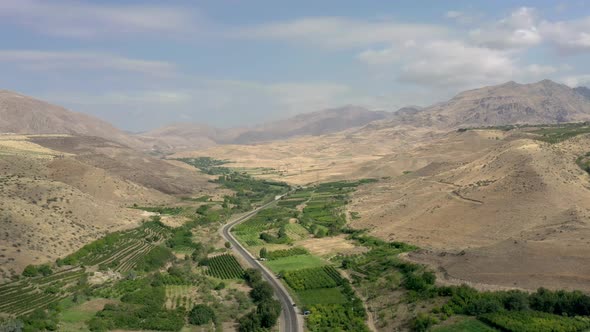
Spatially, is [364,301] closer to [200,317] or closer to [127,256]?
[200,317]

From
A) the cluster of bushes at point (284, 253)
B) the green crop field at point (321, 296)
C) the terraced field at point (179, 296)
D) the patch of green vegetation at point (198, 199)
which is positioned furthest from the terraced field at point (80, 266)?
the patch of green vegetation at point (198, 199)

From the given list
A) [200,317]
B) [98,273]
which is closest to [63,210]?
[98,273]

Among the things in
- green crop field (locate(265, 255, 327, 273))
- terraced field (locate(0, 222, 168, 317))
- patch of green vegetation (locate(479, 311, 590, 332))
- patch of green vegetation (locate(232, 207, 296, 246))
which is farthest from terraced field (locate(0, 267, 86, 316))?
patch of green vegetation (locate(479, 311, 590, 332))

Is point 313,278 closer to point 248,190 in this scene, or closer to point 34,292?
point 34,292

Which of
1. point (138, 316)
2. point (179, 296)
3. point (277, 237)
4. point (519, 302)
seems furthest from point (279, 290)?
point (277, 237)

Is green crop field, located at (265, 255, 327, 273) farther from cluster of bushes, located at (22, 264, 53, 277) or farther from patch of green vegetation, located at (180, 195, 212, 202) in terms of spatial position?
patch of green vegetation, located at (180, 195, 212, 202)

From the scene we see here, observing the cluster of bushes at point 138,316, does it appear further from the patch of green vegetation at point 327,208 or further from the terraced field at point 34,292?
the patch of green vegetation at point 327,208

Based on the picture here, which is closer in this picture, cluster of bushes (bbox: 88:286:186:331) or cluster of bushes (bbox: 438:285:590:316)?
cluster of bushes (bbox: 438:285:590:316)
